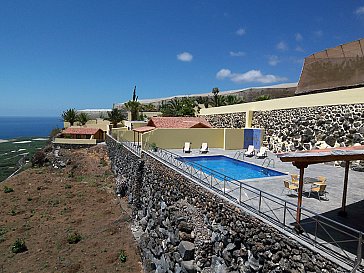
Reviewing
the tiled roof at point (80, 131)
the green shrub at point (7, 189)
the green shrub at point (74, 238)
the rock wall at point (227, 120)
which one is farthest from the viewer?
the tiled roof at point (80, 131)

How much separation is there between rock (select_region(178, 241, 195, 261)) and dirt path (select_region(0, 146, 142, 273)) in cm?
346

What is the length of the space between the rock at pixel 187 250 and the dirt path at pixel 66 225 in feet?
11.3

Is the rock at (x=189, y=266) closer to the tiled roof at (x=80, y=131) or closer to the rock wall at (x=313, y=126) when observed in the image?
the rock wall at (x=313, y=126)

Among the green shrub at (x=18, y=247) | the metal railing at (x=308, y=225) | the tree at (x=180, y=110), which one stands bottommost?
the green shrub at (x=18, y=247)

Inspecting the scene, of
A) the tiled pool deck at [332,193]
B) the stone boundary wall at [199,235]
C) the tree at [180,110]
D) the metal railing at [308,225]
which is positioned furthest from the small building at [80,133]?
the metal railing at [308,225]

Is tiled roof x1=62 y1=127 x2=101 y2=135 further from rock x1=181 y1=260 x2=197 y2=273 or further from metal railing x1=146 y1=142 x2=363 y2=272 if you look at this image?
rock x1=181 y1=260 x2=197 y2=273

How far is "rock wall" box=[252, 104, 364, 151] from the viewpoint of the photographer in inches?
510

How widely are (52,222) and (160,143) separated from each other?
8.92m

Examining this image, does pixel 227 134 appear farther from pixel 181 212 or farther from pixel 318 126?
pixel 181 212

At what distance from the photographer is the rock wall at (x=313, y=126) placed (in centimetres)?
1295

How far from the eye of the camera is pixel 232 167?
14.8 m

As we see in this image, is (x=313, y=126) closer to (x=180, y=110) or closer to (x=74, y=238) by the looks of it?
(x=74, y=238)

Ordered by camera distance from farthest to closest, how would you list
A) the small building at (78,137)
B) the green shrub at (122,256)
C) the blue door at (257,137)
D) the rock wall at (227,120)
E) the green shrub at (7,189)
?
the small building at (78,137), the rock wall at (227,120), the green shrub at (7,189), the blue door at (257,137), the green shrub at (122,256)

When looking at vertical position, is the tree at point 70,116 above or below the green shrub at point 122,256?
above
